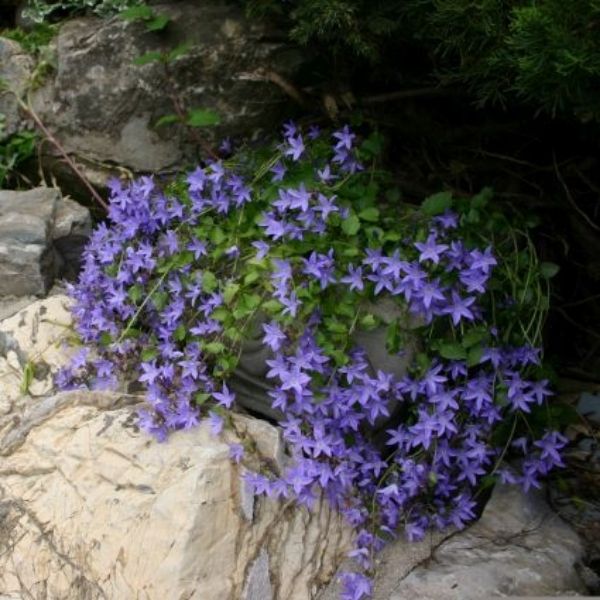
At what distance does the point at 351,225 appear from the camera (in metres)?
2.44

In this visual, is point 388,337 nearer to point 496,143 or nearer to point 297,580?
point 297,580

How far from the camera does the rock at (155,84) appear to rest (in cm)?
309

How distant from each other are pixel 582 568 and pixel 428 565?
0.42 m

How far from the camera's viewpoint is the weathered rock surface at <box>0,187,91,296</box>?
10.1 feet

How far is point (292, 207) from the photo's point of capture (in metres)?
2.46

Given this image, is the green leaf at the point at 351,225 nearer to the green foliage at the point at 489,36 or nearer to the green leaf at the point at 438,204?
the green leaf at the point at 438,204

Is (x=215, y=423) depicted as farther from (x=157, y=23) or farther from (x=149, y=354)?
(x=157, y=23)

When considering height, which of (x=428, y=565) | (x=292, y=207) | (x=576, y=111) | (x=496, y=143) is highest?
(x=576, y=111)

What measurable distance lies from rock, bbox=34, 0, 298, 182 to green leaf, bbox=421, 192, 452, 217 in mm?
885

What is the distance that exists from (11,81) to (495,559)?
243 centimetres

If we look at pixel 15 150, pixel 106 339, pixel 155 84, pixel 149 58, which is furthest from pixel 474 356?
pixel 15 150

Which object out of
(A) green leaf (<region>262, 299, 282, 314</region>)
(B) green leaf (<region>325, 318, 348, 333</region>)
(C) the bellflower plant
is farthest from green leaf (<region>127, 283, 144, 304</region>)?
(B) green leaf (<region>325, 318, 348, 333</region>)

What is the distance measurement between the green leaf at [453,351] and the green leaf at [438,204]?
368 mm

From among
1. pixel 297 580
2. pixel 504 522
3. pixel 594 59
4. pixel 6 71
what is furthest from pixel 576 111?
pixel 6 71
